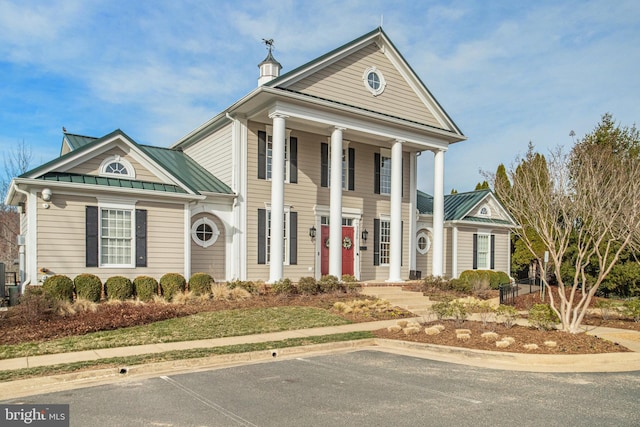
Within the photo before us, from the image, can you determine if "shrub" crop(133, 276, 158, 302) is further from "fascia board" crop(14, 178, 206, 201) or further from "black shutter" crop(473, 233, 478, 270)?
"black shutter" crop(473, 233, 478, 270)

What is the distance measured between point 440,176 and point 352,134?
4730 mm

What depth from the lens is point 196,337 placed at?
10.8 meters

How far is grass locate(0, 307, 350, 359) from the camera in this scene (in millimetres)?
9625

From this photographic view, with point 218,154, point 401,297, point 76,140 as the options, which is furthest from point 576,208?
point 76,140

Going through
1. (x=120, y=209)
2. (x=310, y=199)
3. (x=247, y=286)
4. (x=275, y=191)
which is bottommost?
(x=247, y=286)

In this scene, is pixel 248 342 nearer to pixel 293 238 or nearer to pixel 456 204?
pixel 293 238

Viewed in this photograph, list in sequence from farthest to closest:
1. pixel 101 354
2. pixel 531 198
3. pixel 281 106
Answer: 1. pixel 281 106
2. pixel 531 198
3. pixel 101 354

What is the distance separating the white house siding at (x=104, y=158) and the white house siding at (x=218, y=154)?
11.0 ft

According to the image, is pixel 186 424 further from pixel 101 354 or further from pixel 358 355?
pixel 358 355

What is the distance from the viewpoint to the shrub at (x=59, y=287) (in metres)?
14.0

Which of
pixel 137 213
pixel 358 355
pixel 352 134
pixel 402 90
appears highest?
pixel 402 90

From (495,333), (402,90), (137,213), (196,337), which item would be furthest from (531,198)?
(137,213)

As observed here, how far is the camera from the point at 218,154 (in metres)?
20.8

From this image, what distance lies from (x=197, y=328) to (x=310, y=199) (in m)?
10.2
